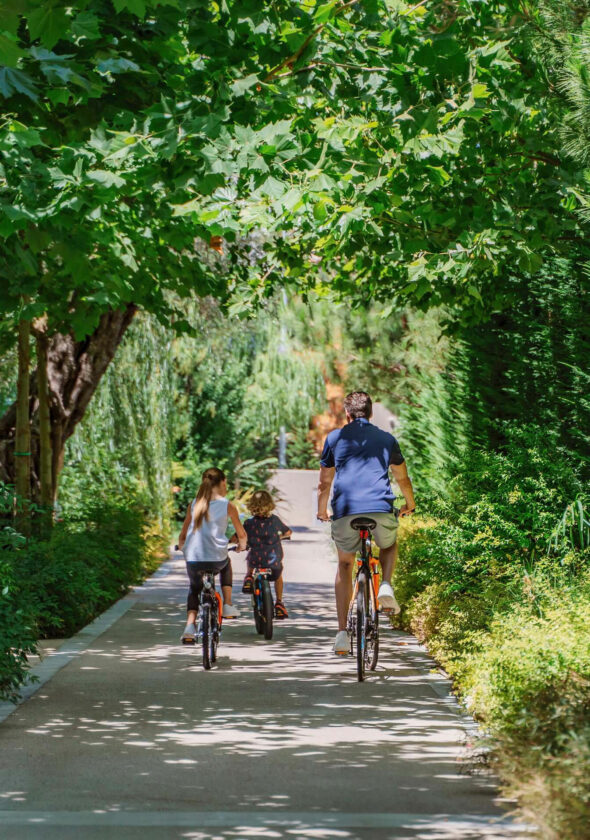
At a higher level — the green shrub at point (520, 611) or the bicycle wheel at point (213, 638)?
the green shrub at point (520, 611)

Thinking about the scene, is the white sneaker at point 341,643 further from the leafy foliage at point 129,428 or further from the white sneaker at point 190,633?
the leafy foliage at point 129,428

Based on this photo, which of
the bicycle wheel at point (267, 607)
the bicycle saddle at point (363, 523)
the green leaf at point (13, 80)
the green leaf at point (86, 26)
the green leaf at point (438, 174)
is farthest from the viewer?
the bicycle wheel at point (267, 607)

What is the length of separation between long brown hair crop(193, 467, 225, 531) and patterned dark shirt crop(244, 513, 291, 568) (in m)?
1.57

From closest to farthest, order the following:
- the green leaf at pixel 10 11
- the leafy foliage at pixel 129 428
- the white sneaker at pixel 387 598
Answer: the green leaf at pixel 10 11, the white sneaker at pixel 387 598, the leafy foliage at pixel 129 428

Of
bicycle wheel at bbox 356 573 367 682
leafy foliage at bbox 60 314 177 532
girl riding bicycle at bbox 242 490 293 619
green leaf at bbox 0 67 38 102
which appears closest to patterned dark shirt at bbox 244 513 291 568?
girl riding bicycle at bbox 242 490 293 619

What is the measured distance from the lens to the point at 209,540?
30.4 ft

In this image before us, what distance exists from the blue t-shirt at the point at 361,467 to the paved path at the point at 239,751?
126 cm

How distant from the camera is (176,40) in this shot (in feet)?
26.6

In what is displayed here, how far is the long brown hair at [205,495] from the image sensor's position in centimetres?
928

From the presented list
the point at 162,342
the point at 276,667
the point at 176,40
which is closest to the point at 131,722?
the point at 276,667

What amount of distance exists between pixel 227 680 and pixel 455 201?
172 inches

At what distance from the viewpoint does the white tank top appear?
924cm

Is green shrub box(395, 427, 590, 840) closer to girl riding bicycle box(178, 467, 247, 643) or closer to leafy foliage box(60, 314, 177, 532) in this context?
girl riding bicycle box(178, 467, 247, 643)

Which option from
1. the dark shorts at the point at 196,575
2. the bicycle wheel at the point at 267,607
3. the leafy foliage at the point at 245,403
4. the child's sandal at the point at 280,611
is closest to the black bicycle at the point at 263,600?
the bicycle wheel at the point at 267,607
